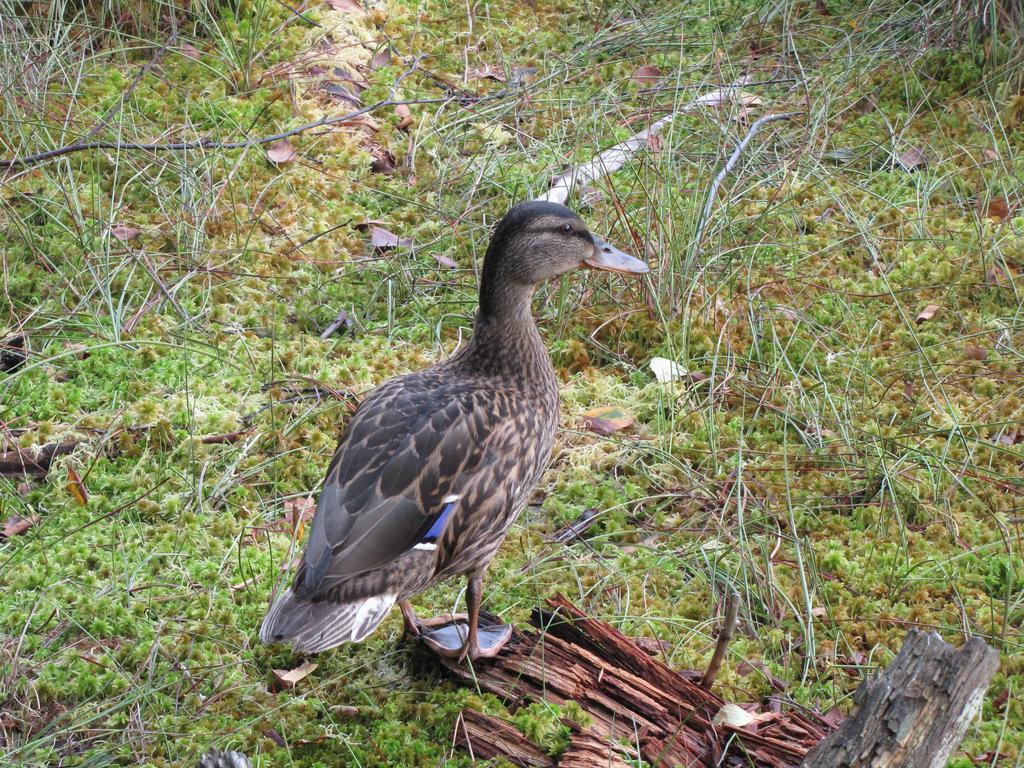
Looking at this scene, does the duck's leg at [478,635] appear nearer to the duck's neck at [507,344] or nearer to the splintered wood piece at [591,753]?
the splintered wood piece at [591,753]

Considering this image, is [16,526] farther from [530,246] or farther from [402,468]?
[530,246]

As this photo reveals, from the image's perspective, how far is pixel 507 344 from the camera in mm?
3994

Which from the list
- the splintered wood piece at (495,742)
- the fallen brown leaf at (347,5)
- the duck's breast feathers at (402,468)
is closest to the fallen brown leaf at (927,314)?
the duck's breast feathers at (402,468)

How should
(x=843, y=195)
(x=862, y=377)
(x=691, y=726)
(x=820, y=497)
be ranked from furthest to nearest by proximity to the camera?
(x=843, y=195)
(x=862, y=377)
(x=820, y=497)
(x=691, y=726)

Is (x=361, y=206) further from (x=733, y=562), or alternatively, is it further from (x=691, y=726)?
(x=691, y=726)

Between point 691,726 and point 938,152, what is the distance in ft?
14.1

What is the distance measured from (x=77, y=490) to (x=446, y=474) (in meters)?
1.77

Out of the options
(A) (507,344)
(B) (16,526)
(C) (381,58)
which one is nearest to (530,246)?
(A) (507,344)

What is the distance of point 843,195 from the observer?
6289 mm

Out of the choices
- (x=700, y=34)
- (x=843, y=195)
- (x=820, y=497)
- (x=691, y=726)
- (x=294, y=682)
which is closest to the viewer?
(x=691, y=726)

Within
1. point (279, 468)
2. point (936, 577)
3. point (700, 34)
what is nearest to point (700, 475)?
point (936, 577)

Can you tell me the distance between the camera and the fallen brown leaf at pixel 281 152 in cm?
643

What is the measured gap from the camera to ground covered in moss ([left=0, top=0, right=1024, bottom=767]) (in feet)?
12.5

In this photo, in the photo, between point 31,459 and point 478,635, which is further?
point 31,459
